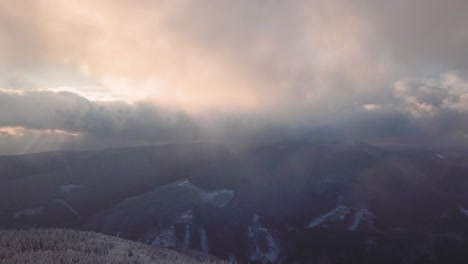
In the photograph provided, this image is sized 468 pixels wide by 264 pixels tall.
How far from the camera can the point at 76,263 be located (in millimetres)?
28094

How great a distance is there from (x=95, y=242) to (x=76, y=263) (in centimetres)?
811

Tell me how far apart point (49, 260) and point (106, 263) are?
11.9ft

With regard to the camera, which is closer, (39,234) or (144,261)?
(144,261)

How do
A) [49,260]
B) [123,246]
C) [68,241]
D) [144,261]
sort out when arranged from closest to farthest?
[49,260]
[144,261]
[68,241]
[123,246]

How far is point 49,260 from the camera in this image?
27.5 meters

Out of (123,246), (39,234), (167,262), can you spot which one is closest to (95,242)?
(123,246)

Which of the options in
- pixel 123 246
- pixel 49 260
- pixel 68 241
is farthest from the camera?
pixel 123 246

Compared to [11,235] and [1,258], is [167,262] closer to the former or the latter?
Result: [1,258]

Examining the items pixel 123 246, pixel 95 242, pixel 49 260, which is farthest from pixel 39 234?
pixel 49 260

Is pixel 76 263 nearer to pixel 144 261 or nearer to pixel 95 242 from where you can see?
pixel 144 261

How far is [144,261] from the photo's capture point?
3105 cm

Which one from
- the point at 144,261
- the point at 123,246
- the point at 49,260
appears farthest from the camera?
the point at 123,246

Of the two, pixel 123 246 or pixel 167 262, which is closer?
pixel 167 262

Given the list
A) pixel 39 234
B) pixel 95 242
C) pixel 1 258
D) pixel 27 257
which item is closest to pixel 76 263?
pixel 27 257
